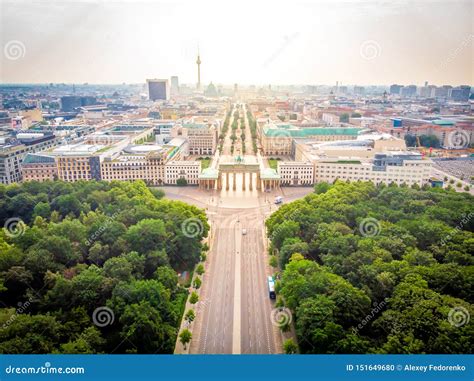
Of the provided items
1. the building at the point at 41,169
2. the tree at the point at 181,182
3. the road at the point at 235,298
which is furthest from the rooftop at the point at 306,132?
the building at the point at 41,169

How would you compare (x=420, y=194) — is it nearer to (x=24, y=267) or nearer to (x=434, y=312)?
(x=434, y=312)

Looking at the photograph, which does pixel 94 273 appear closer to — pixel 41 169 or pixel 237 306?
pixel 237 306

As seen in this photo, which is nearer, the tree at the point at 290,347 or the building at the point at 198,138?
the tree at the point at 290,347

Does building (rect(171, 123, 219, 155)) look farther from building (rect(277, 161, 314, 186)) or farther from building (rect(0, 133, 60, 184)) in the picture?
building (rect(277, 161, 314, 186))

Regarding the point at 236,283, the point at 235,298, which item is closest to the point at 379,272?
the point at 235,298

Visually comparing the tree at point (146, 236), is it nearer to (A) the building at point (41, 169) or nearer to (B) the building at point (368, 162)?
(A) the building at point (41, 169)

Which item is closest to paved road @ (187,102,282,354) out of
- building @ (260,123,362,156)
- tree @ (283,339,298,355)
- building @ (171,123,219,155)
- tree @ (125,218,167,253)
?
tree @ (283,339,298,355)
